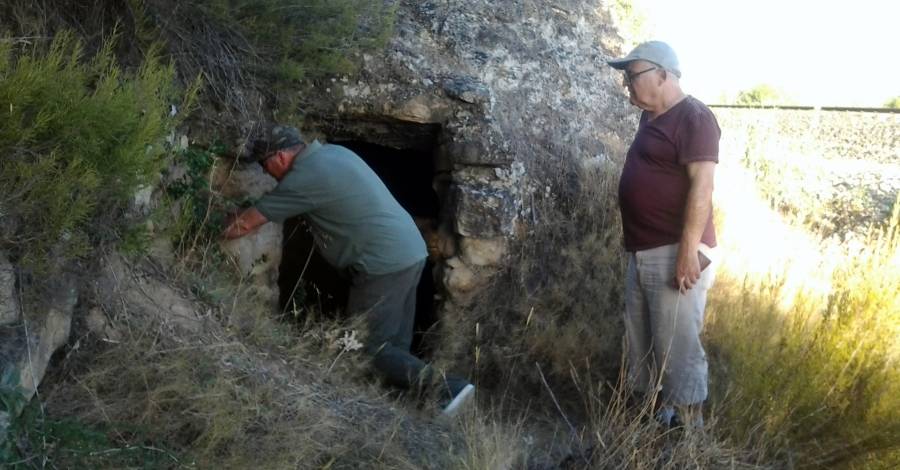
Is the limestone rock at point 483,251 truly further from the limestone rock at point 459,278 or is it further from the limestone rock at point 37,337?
the limestone rock at point 37,337

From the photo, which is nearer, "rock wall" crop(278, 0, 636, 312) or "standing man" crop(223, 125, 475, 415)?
"standing man" crop(223, 125, 475, 415)

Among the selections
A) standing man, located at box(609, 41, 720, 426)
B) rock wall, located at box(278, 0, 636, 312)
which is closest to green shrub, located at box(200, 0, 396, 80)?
rock wall, located at box(278, 0, 636, 312)

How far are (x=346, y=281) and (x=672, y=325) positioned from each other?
7.41 feet

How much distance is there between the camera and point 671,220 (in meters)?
3.71

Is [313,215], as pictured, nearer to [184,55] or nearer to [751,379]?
[184,55]

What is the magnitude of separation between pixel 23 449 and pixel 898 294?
12.2 feet

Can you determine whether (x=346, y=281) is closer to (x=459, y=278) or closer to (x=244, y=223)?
(x=459, y=278)

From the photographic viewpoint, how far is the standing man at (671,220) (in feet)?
11.6

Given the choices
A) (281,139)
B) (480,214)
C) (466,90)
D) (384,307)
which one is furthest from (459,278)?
(281,139)

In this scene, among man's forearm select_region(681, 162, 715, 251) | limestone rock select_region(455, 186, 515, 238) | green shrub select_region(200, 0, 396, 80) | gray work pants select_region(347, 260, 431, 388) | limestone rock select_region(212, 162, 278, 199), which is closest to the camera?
man's forearm select_region(681, 162, 715, 251)

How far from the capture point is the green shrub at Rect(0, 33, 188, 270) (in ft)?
8.27

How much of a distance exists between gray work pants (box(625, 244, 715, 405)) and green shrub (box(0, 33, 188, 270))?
228 cm

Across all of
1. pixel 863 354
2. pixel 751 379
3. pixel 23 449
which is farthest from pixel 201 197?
pixel 863 354

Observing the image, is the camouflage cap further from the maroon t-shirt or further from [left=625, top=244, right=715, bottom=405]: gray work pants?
[left=625, top=244, right=715, bottom=405]: gray work pants
